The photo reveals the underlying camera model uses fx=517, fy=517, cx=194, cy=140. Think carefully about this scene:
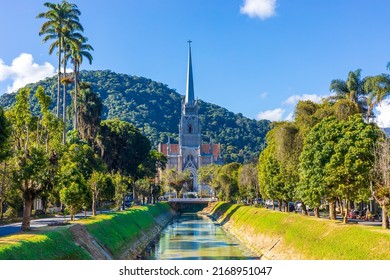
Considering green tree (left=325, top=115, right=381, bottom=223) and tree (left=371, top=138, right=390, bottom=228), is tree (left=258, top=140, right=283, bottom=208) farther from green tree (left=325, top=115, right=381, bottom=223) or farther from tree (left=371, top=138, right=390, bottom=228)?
tree (left=371, top=138, right=390, bottom=228)

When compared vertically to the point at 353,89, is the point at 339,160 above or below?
below

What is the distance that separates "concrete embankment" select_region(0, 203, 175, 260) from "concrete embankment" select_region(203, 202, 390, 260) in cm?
1354

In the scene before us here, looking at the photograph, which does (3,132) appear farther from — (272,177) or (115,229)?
(272,177)

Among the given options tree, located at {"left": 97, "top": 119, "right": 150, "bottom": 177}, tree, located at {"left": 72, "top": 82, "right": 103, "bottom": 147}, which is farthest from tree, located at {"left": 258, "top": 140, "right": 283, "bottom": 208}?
tree, located at {"left": 97, "top": 119, "right": 150, "bottom": 177}

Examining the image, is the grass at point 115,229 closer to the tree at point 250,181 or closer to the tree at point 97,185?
the tree at point 97,185

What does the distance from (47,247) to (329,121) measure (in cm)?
2860

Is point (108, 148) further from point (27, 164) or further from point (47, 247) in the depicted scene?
point (47, 247)

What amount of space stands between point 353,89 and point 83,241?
4620cm

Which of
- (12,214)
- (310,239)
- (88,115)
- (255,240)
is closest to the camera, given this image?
(310,239)

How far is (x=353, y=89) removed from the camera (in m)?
71.4

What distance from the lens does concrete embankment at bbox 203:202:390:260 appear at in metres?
32.6

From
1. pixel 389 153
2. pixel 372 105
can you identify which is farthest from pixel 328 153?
pixel 372 105

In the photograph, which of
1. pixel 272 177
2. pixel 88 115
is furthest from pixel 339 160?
pixel 88 115

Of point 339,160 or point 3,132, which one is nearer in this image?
point 3,132
